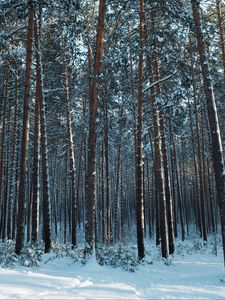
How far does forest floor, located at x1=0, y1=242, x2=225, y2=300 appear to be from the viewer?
5.69 m

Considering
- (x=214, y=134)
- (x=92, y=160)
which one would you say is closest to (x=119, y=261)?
(x=92, y=160)

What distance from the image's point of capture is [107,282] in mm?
7406

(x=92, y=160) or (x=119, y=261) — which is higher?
(x=92, y=160)

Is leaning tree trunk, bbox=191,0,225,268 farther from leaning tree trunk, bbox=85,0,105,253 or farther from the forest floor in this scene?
leaning tree trunk, bbox=85,0,105,253

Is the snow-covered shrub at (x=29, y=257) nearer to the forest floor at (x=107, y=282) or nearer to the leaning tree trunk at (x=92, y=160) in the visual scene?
the forest floor at (x=107, y=282)

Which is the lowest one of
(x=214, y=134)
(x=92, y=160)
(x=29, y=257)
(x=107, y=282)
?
(x=107, y=282)

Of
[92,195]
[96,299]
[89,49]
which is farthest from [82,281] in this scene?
[89,49]

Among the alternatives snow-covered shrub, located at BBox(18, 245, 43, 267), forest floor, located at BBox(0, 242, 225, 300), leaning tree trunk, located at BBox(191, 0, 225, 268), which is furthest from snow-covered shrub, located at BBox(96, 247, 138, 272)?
leaning tree trunk, located at BBox(191, 0, 225, 268)

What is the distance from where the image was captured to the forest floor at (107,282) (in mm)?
5688

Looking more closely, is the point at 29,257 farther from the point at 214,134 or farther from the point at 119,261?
the point at 214,134

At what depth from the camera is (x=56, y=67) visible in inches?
745

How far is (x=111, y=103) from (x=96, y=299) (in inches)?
679

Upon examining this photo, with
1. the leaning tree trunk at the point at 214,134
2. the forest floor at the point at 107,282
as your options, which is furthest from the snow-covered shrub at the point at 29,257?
the leaning tree trunk at the point at 214,134

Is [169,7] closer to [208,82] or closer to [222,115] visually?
[208,82]
